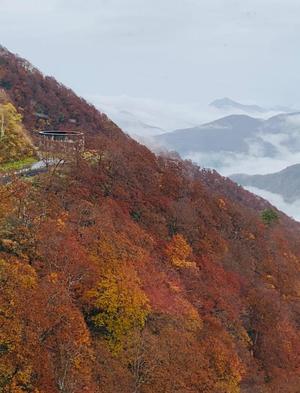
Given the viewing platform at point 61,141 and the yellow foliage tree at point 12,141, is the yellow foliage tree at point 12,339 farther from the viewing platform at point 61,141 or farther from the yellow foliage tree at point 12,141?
the viewing platform at point 61,141

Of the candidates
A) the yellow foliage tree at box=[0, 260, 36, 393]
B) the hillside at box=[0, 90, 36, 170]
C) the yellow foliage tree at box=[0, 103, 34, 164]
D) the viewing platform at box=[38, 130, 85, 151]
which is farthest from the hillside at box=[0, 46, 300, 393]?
the yellow foliage tree at box=[0, 103, 34, 164]

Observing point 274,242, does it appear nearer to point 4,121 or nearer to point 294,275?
point 294,275

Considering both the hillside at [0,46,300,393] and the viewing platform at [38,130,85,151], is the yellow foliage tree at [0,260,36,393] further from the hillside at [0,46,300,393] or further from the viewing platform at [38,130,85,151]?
the viewing platform at [38,130,85,151]

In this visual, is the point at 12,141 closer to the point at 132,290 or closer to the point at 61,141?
the point at 61,141

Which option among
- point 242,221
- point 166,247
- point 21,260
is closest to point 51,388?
point 21,260

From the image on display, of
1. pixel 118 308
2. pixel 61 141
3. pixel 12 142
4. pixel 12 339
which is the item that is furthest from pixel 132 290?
pixel 61 141

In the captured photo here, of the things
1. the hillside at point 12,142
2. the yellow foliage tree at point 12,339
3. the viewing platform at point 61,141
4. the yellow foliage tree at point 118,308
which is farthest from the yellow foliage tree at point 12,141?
the yellow foliage tree at point 12,339

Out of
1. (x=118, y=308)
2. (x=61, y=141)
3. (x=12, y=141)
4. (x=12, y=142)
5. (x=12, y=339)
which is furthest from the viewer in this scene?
(x=61, y=141)

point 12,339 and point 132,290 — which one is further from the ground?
point 12,339

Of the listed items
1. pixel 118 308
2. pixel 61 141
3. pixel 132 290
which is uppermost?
pixel 61 141
